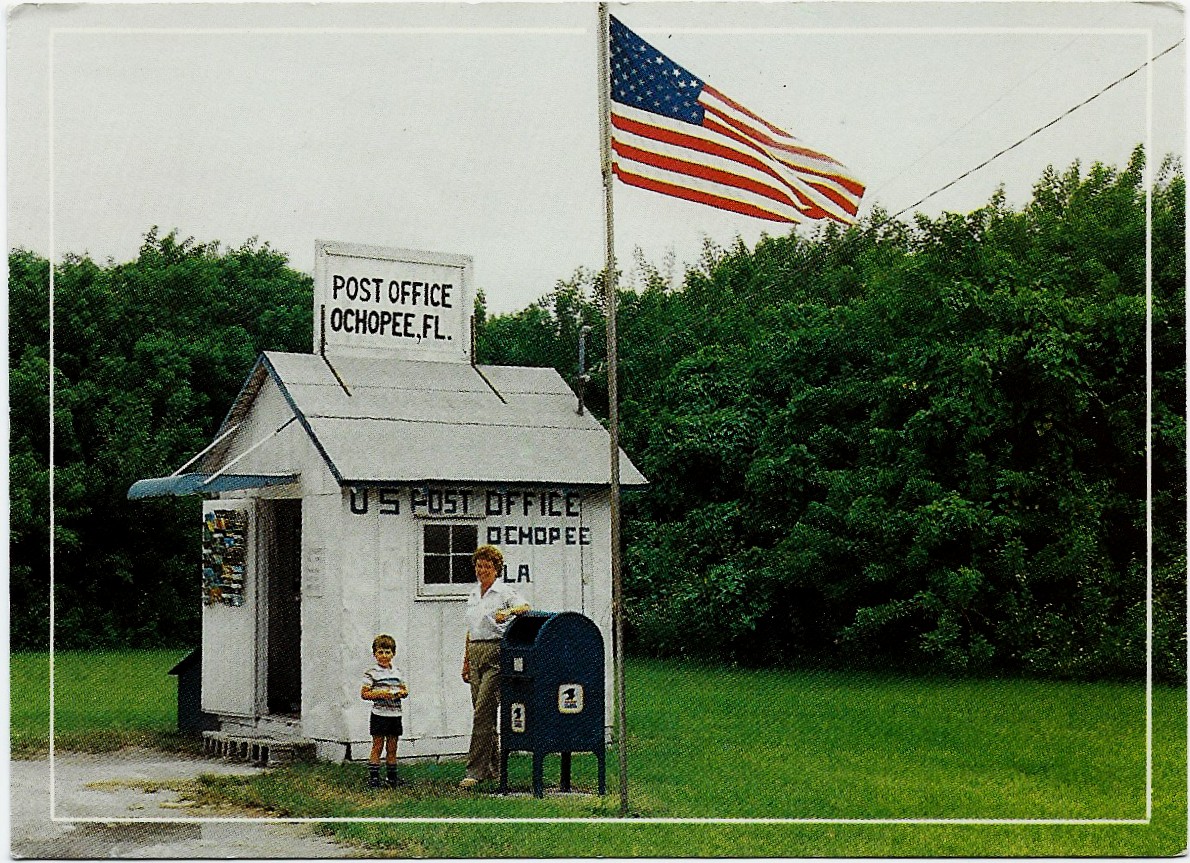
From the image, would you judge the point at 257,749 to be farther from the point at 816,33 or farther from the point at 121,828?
the point at 816,33

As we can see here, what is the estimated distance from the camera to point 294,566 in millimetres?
13320

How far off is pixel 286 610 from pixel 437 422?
223 centimetres

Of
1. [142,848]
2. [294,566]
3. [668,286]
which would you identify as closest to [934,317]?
[668,286]

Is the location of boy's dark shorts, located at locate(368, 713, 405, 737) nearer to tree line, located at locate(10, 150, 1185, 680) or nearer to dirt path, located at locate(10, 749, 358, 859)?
dirt path, located at locate(10, 749, 358, 859)

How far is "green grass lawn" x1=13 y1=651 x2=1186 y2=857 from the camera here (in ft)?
33.1

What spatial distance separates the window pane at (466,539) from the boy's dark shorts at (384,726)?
4.60 feet

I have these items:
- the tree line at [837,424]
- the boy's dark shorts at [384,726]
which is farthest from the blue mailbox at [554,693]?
the tree line at [837,424]

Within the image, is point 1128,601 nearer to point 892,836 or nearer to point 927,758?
point 927,758

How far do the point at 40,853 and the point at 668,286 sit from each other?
7.39 meters

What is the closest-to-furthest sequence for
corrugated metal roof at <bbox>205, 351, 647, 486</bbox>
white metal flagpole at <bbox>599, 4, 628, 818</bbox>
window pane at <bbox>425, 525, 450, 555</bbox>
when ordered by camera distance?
white metal flagpole at <bbox>599, 4, 628, 818</bbox>, corrugated metal roof at <bbox>205, 351, 647, 486</bbox>, window pane at <bbox>425, 525, 450, 555</bbox>

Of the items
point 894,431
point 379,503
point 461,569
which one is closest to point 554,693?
point 461,569

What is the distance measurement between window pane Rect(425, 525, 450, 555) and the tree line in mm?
2698

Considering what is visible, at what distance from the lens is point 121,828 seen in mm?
10188

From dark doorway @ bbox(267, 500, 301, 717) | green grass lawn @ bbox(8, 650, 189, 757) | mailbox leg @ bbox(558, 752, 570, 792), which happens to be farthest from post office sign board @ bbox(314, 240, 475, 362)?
mailbox leg @ bbox(558, 752, 570, 792)
